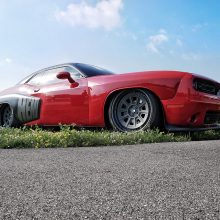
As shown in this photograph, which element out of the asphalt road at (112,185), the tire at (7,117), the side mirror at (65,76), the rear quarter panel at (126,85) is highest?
the side mirror at (65,76)

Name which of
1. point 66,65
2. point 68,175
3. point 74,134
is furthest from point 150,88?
point 68,175

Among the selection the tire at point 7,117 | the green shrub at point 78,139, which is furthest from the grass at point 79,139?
the tire at point 7,117

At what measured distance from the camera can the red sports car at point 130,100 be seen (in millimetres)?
5648

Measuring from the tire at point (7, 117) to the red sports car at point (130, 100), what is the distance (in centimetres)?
94

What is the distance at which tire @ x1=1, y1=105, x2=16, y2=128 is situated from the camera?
7937 millimetres

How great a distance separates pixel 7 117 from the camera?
8258 mm

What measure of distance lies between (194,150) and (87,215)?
2474 mm

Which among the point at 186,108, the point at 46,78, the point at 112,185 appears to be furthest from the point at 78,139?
the point at 112,185

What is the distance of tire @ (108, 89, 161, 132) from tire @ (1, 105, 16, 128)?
2.68 metres

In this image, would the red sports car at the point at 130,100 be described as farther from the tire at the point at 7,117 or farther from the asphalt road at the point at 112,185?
the asphalt road at the point at 112,185

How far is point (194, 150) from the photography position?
430cm

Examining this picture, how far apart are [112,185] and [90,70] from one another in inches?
175

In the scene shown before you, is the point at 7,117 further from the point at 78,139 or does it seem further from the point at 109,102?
the point at 78,139

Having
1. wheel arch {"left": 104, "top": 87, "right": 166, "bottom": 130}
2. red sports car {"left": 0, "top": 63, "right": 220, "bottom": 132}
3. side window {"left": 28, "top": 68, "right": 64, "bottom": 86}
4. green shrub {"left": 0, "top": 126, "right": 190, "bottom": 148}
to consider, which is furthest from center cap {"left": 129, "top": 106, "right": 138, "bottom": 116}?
side window {"left": 28, "top": 68, "right": 64, "bottom": 86}
